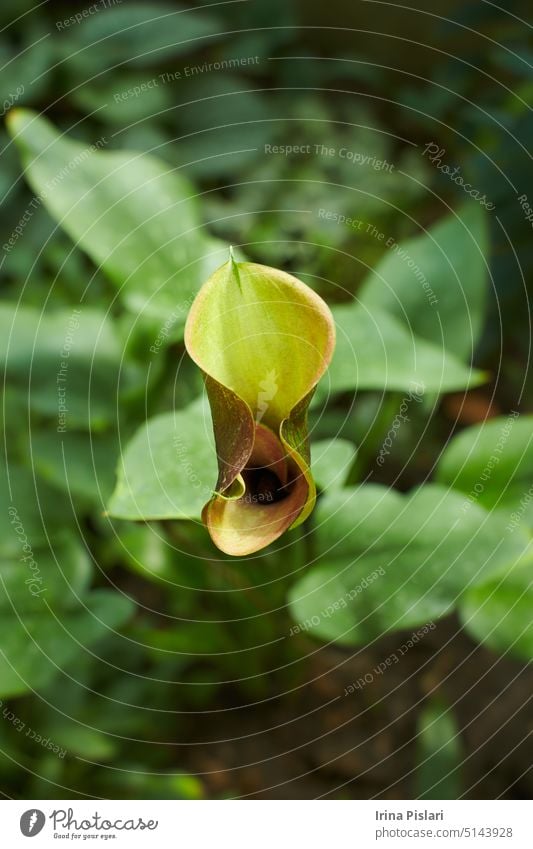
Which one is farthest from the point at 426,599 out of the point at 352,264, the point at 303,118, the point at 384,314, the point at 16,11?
the point at 16,11

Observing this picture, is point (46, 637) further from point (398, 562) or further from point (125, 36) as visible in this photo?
point (125, 36)

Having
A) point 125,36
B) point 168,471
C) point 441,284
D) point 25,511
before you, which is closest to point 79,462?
point 25,511

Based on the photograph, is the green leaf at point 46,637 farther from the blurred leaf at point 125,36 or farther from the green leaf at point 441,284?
the blurred leaf at point 125,36

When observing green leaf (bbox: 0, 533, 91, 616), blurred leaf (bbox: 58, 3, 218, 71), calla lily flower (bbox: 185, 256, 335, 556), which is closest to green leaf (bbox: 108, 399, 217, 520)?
calla lily flower (bbox: 185, 256, 335, 556)

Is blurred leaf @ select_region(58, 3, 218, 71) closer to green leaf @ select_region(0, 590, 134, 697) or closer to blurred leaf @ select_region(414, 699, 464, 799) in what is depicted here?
green leaf @ select_region(0, 590, 134, 697)

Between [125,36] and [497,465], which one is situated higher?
[125,36]

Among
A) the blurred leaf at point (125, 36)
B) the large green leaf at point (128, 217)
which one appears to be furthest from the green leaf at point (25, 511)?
the blurred leaf at point (125, 36)
